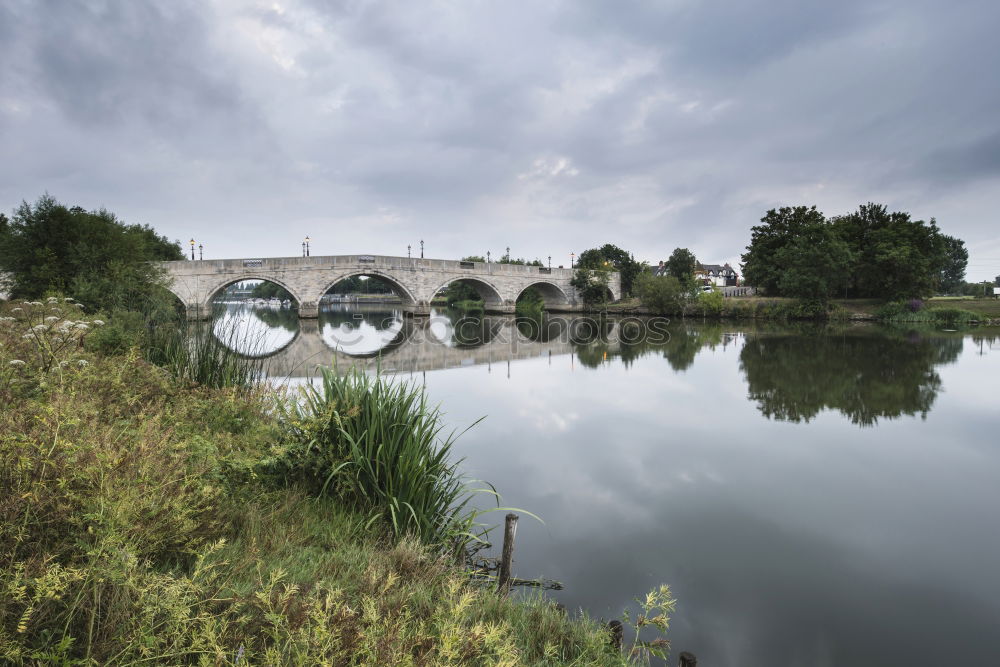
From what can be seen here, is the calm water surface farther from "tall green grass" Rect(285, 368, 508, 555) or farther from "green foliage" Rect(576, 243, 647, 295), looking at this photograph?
"green foliage" Rect(576, 243, 647, 295)

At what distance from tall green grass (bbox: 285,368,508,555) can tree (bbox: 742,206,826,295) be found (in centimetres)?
3959

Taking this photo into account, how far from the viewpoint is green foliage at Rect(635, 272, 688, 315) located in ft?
118

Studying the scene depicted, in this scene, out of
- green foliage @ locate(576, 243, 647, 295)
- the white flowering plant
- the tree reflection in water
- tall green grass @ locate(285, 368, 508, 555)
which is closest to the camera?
the white flowering plant

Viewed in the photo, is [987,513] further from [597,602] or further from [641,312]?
[641,312]

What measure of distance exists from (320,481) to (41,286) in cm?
1875

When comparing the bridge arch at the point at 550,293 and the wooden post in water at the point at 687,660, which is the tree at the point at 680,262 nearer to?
the bridge arch at the point at 550,293

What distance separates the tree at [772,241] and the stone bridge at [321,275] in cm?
1964

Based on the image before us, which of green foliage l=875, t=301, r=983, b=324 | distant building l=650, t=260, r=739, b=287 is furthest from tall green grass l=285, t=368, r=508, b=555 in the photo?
distant building l=650, t=260, r=739, b=287

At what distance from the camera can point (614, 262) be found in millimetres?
66688

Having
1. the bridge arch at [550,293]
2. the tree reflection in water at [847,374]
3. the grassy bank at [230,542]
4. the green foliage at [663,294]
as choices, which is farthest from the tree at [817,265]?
the grassy bank at [230,542]

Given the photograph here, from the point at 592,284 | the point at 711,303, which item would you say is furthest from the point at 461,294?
the point at 711,303

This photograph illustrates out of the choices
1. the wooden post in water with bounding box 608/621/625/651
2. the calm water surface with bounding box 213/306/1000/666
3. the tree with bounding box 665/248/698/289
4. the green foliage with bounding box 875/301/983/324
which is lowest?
the calm water surface with bounding box 213/306/1000/666

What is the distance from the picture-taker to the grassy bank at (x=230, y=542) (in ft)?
5.07

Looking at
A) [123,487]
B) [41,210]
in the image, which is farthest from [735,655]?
Result: [41,210]
